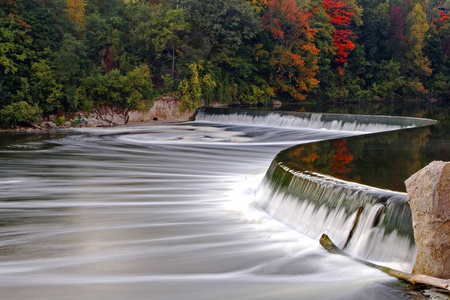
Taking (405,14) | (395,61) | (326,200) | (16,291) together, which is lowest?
(16,291)

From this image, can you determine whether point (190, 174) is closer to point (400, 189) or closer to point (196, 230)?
point (196, 230)

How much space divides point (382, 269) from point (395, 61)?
34457 millimetres

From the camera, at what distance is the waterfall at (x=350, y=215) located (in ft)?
19.9

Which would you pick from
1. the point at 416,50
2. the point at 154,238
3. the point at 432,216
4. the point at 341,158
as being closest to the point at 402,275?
the point at 432,216

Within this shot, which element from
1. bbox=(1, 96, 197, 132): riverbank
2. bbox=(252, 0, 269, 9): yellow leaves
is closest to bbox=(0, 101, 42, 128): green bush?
bbox=(1, 96, 197, 132): riverbank

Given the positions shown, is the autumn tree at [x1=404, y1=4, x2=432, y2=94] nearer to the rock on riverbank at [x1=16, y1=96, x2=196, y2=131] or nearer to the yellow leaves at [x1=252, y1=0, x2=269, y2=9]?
the yellow leaves at [x1=252, y1=0, x2=269, y2=9]

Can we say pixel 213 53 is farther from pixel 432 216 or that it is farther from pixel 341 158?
pixel 432 216

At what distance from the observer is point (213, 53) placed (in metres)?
27.0

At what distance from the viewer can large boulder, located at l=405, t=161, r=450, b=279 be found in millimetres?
5105

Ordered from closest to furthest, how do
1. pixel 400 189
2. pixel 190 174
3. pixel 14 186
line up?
1. pixel 400 189
2. pixel 14 186
3. pixel 190 174

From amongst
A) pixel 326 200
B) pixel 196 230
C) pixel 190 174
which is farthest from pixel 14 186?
pixel 326 200

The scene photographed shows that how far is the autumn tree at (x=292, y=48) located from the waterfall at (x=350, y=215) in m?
21.8

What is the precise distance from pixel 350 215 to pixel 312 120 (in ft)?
45.5

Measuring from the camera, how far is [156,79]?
2555 cm
